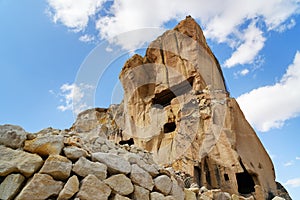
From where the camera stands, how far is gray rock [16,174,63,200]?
2.90 m

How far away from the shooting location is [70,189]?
3111 millimetres

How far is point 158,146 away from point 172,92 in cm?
552

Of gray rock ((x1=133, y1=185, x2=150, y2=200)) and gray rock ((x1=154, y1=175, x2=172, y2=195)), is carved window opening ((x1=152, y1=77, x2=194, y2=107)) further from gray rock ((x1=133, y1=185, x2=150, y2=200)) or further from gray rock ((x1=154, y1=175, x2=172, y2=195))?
gray rock ((x1=133, y1=185, x2=150, y2=200))

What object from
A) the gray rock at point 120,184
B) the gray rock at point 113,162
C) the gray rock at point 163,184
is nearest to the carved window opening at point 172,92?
the gray rock at point 163,184

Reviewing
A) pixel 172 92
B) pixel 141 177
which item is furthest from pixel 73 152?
pixel 172 92

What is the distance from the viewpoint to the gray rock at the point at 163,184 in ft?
13.2

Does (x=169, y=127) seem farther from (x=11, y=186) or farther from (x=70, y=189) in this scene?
(x=11, y=186)

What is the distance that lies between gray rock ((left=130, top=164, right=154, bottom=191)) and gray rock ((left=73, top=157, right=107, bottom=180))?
0.48 metres

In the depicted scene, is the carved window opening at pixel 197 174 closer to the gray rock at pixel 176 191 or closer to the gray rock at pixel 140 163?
the gray rock at pixel 176 191

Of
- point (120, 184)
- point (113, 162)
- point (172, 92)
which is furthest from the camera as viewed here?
point (172, 92)

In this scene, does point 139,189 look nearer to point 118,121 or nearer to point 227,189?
point 227,189

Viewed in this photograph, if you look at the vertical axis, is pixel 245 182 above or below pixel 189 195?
above

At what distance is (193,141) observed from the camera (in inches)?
739

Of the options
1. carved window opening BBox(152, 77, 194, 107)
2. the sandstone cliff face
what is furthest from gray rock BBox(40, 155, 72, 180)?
carved window opening BBox(152, 77, 194, 107)
